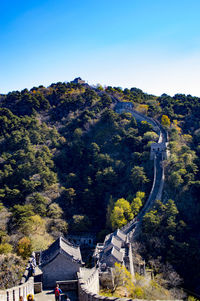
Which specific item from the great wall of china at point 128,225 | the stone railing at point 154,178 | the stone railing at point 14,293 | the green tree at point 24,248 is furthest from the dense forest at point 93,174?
the stone railing at point 14,293

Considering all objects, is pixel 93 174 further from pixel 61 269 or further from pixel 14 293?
pixel 14 293

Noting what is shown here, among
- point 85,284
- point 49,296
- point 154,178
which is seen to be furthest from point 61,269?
point 154,178

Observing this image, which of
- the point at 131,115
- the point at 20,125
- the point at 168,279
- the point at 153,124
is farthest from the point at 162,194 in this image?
the point at 20,125

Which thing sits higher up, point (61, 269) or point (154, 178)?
point (154, 178)

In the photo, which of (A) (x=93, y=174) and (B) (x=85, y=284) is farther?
(A) (x=93, y=174)

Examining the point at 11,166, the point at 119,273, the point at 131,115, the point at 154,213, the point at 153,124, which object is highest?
the point at 131,115

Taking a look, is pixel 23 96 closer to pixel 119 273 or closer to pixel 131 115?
pixel 131 115
